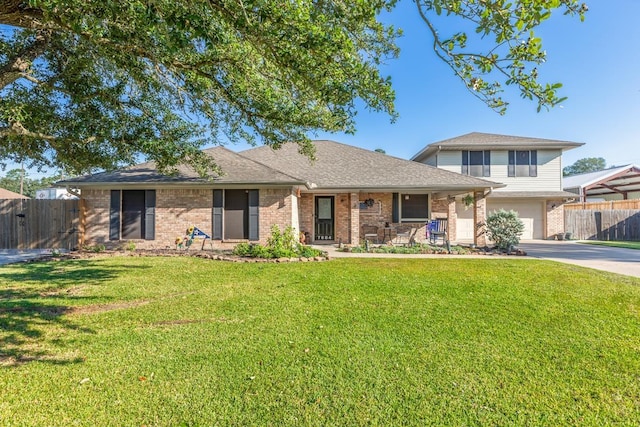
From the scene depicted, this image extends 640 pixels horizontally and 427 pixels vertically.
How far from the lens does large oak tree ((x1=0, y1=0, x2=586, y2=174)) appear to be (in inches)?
118

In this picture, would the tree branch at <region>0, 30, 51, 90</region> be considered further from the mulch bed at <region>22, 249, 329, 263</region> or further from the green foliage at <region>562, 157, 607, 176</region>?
the green foliage at <region>562, 157, 607, 176</region>

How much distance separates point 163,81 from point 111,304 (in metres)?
4.80

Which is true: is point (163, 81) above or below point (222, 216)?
above

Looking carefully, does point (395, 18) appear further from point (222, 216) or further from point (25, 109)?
point (222, 216)

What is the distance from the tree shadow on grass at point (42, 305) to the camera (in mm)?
3494

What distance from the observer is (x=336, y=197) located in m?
14.6

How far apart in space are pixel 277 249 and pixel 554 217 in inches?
669

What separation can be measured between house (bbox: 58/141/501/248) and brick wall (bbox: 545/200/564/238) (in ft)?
25.0

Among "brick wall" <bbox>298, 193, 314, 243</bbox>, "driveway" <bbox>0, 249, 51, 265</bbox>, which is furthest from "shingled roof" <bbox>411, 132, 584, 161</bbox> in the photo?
"driveway" <bbox>0, 249, 51, 265</bbox>

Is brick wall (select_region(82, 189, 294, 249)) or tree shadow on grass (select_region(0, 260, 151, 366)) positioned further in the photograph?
brick wall (select_region(82, 189, 294, 249))

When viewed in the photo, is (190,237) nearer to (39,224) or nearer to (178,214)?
(178,214)

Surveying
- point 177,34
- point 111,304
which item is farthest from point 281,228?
point 177,34

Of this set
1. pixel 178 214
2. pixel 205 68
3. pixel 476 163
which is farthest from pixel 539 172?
pixel 178 214

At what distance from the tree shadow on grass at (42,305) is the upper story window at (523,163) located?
19.6 meters
